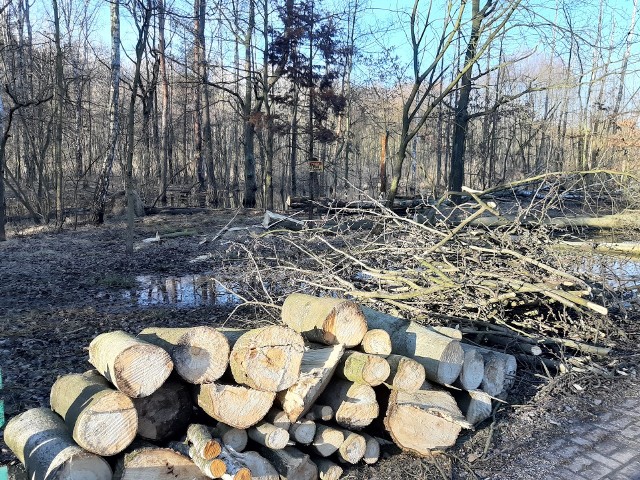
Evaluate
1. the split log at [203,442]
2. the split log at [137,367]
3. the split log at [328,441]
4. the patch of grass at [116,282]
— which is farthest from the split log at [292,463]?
the patch of grass at [116,282]

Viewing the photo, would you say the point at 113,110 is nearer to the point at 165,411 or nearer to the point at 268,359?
the point at 165,411

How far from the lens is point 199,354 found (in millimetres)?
3053

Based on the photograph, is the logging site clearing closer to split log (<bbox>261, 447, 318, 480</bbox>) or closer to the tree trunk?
split log (<bbox>261, 447, 318, 480</bbox>)

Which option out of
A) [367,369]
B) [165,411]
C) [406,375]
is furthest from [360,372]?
[165,411]

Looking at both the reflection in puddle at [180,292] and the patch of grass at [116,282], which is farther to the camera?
the patch of grass at [116,282]

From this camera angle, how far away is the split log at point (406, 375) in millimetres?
3461

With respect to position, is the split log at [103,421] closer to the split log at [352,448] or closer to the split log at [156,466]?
the split log at [156,466]

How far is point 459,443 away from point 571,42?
8.99 metres

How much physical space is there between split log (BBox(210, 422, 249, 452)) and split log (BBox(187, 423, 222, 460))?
0.24 feet

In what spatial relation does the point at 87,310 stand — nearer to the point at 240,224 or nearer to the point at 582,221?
the point at 240,224

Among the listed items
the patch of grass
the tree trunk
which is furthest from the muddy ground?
the tree trunk

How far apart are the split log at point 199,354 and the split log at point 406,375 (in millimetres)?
1155

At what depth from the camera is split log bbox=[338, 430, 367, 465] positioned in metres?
3.19

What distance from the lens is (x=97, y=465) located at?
2711mm
